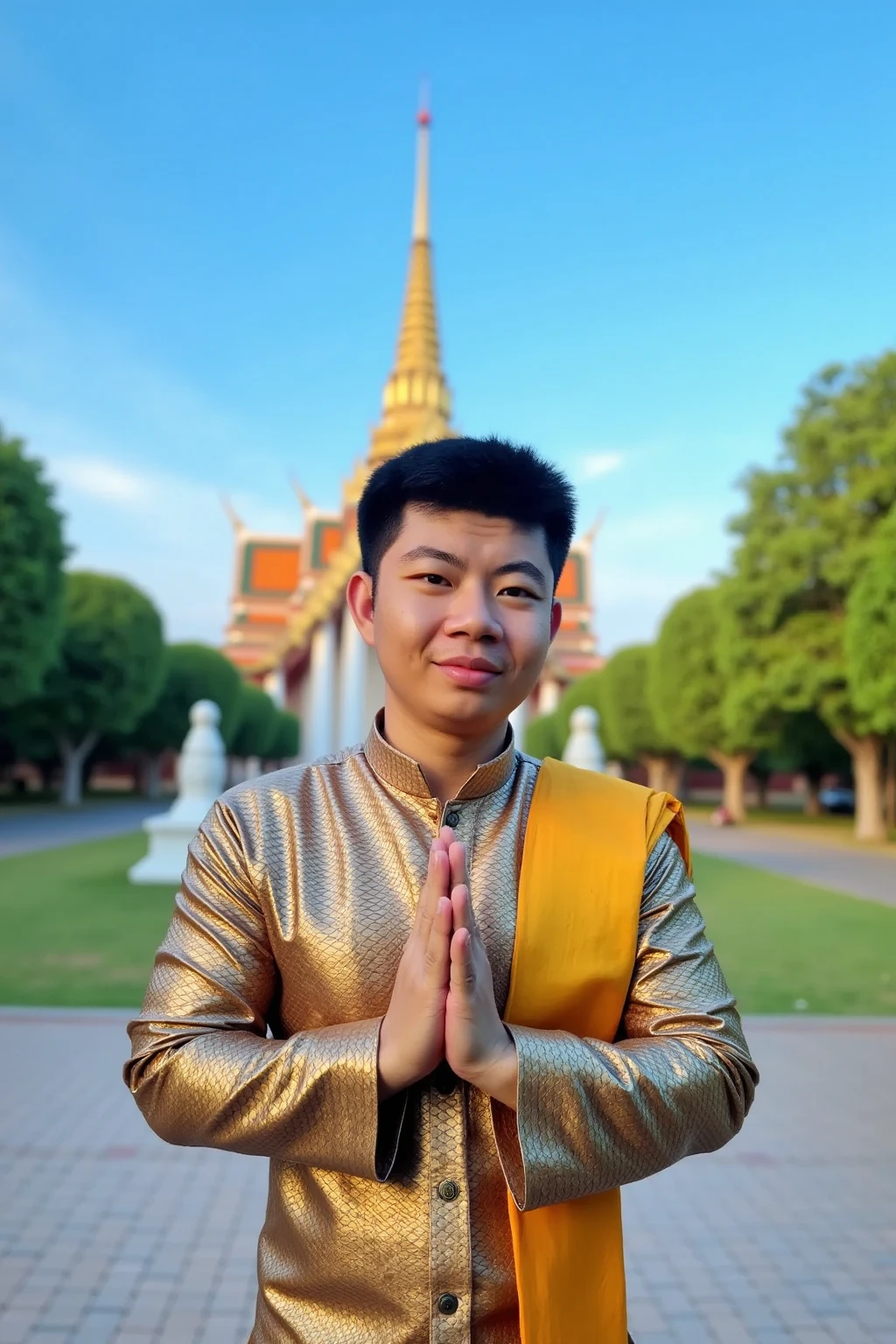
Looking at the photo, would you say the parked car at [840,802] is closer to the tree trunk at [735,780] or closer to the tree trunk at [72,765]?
the tree trunk at [735,780]

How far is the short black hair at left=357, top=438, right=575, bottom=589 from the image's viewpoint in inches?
54.8

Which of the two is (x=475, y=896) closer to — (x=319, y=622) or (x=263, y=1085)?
(x=263, y=1085)

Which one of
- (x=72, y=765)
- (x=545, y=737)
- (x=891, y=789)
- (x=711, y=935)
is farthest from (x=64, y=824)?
(x=545, y=737)

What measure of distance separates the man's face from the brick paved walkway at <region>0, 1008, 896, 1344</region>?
2545 mm

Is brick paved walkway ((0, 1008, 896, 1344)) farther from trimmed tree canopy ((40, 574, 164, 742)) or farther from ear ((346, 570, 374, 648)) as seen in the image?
trimmed tree canopy ((40, 574, 164, 742))

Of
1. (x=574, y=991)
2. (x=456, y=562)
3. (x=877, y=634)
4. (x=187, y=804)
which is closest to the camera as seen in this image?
(x=574, y=991)

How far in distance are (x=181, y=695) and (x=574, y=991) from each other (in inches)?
1210

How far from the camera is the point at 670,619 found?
27469 millimetres

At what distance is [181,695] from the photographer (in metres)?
30.8

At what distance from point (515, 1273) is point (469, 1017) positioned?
39cm

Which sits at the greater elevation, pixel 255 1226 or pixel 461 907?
pixel 461 907

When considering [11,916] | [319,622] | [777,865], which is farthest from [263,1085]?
[319,622]

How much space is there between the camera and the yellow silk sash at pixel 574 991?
123 cm

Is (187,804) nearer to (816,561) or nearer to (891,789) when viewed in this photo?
(816,561)
